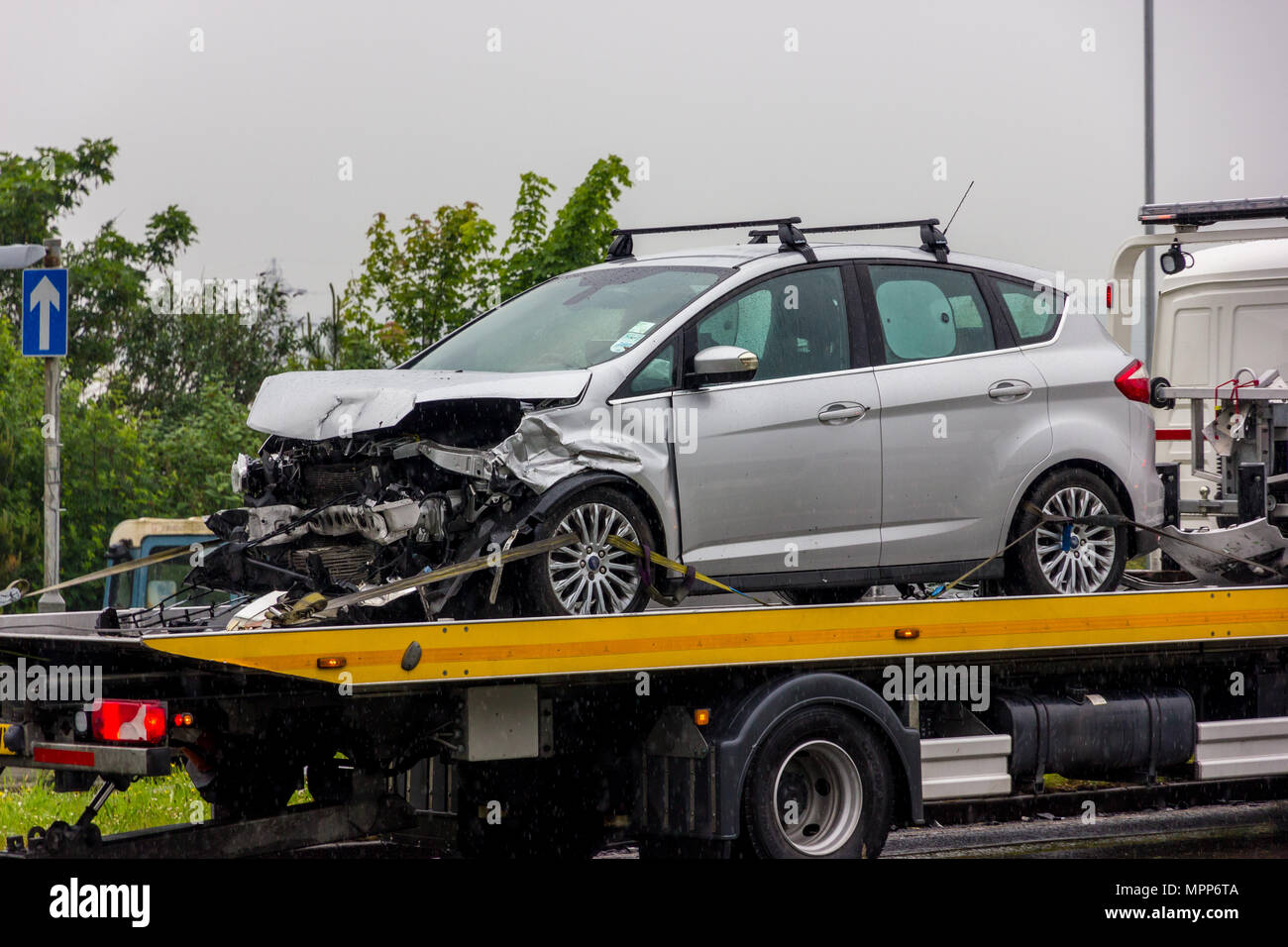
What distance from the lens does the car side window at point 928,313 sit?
8.09 m

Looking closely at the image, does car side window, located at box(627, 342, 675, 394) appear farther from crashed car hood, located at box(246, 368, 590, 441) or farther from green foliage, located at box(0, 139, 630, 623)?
green foliage, located at box(0, 139, 630, 623)

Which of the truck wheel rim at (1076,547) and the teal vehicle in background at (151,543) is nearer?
the truck wheel rim at (1076,547)

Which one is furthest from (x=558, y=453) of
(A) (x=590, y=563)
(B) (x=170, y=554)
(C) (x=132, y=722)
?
(C) (x=132, y=722)

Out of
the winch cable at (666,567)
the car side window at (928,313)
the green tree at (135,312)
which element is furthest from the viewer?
the green tree at (135,312)

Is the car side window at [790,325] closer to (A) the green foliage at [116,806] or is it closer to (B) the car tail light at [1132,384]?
(B) the car tail light at [1132,384]

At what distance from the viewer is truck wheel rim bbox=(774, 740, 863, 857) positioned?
7.09 meters

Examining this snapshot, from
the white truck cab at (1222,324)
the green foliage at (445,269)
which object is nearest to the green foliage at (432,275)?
the green foliage at (445,269)

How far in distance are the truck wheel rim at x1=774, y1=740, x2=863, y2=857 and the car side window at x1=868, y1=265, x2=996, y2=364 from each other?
76.8 inches

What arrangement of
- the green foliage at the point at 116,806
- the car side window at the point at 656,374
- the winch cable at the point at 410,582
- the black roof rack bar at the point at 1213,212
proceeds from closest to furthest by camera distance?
the winch cable at the point at 410,582, the car side window at the point at 656,374, the green foliage at the point at 116,806, the black roof rack bar at the point at 1213,212

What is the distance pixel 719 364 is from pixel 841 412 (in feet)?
2.62

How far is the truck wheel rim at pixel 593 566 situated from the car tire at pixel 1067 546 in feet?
7.42

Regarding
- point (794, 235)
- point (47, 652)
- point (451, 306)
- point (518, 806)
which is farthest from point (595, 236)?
point (47, 652)

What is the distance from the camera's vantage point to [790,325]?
→ 7.78 metres
